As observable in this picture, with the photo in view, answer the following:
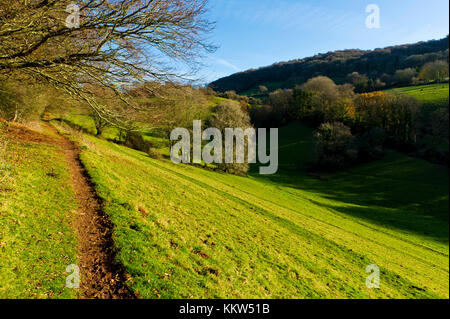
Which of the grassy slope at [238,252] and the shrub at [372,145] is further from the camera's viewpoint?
the shrub at [372,145]

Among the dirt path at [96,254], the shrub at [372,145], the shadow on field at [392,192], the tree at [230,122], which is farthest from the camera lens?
the shrub at [372,145]

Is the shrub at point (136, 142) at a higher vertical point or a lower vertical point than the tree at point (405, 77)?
lower

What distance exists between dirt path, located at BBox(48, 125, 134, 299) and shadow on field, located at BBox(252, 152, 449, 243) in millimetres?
29765

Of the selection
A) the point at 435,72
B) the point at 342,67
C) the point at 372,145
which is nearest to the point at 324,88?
the point at 372,145

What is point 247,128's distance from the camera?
41062mm

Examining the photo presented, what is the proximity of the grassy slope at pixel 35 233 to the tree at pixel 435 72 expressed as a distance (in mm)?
124566

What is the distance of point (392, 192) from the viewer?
41.8m

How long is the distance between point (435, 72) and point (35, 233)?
129250mm

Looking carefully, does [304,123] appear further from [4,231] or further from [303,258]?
[4,231]

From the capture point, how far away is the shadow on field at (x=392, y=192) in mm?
29719

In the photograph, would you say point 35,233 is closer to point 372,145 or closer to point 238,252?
point 238,252

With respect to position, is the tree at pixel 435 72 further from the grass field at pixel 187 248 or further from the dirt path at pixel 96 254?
the dirt path at pixel 96 254

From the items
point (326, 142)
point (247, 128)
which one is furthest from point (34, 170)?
point (326, 142)

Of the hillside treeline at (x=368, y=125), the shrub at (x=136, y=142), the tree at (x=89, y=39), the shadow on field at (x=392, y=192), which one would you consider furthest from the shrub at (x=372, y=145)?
the tree at (x=89, y=39)
